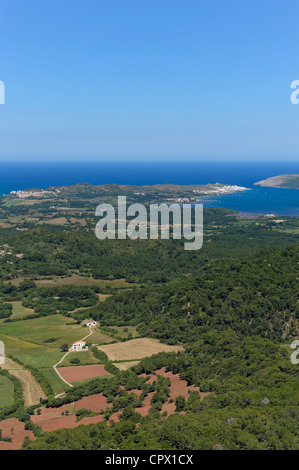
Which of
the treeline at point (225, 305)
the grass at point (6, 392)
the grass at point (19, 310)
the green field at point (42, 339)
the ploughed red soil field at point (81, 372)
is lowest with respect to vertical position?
the ploughed red soil field at point (81, 372)

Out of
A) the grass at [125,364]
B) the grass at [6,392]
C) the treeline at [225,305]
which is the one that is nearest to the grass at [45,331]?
the treeline at [225,305]

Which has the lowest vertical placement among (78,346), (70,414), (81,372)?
(81,372)

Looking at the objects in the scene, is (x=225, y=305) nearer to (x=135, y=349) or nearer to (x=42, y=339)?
(x=135, y=349)

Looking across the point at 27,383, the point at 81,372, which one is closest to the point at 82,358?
the point at 81,372

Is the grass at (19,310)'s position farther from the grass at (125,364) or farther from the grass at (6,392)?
the grass at (125,364)

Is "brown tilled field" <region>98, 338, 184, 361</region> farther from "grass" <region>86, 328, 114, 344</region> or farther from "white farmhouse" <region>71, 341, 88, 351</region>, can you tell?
"white farmhouse" <region>71, 341, 88, 351</region>
